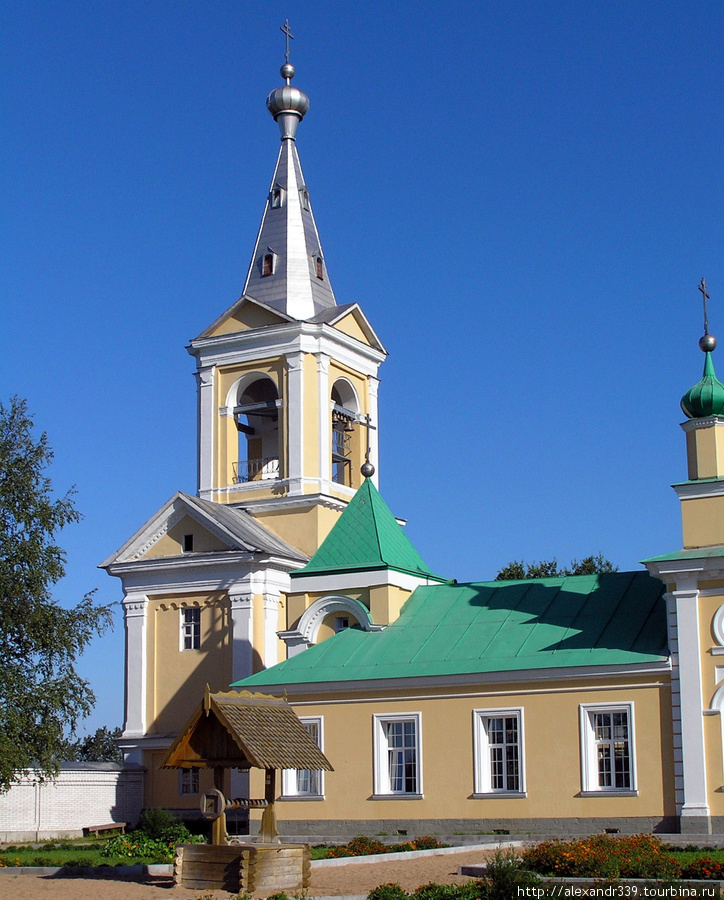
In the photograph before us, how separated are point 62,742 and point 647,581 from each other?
12276 millimetres

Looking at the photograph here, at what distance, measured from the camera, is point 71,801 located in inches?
1228

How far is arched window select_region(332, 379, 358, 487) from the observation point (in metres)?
37.9

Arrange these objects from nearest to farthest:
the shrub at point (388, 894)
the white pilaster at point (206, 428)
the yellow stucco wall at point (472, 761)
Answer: the shrub at point (388, 894), the yellow stucco wall at point (472, 761), the white pilaster at point (206, 428)

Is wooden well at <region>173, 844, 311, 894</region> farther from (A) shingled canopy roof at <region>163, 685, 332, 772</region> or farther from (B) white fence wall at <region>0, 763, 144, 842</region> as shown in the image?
(B) white fence wall at <region>0, 763, 144, 842</region>

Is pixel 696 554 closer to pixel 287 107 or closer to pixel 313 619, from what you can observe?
pixel 313 619

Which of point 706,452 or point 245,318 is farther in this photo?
point 245,318

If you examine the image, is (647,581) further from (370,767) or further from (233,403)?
(233,403)

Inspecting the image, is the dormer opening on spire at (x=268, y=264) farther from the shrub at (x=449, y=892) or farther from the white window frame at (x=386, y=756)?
the shrub at (x=449, y=892)

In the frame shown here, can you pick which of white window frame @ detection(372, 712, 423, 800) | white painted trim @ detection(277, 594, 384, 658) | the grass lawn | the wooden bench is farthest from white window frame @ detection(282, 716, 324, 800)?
the wooden bench

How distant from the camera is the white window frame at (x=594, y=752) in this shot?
949 inches

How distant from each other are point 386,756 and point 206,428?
44.3 ft

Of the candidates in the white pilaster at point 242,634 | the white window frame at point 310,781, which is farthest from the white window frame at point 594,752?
the white pilaster at point 242,634

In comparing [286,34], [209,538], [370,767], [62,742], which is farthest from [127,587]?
[286,34]

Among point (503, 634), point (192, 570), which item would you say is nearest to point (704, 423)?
point (503, 634)
